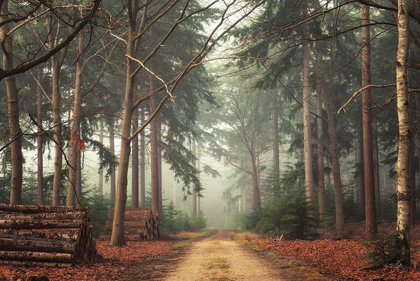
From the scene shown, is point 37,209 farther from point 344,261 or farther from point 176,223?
point 176,223

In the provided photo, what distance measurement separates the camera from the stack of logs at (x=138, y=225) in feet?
64.0

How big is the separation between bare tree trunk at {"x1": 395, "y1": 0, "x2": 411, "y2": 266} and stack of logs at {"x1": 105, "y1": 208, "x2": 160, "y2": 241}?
14066 millimetres

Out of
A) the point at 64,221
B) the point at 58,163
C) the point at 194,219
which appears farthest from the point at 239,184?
the point at 64,221

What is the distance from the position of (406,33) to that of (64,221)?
32.2 ft

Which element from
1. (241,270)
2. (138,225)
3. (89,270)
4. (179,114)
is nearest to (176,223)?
(138,225)

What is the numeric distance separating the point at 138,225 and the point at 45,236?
429 inches

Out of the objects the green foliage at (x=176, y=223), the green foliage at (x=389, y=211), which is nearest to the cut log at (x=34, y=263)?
the green foliage at (x=176, y=223)

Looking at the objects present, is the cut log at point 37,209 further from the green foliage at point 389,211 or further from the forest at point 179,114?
the green foliage at point 389,211

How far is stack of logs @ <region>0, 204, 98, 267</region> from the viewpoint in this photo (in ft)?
28.3

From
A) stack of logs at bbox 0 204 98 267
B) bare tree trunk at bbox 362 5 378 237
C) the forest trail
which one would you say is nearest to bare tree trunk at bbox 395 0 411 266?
the forest trail

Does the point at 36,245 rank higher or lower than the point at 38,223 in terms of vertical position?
lower

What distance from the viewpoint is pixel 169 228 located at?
29.3 m

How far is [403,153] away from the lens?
27.0 ft

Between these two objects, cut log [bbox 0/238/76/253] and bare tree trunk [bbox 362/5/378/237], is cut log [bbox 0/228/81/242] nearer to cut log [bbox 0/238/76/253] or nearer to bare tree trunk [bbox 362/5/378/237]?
cut log [bbox 0/238/76/253]
